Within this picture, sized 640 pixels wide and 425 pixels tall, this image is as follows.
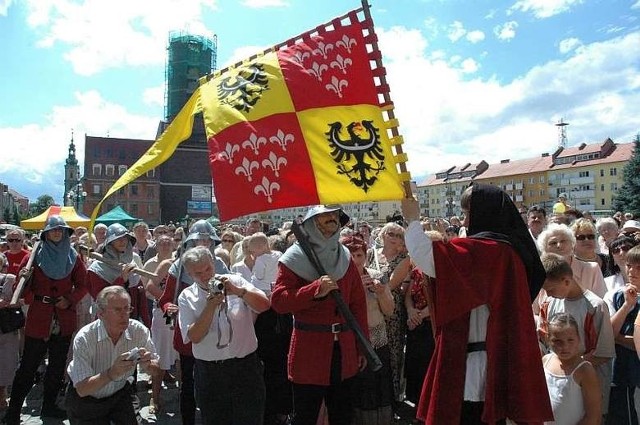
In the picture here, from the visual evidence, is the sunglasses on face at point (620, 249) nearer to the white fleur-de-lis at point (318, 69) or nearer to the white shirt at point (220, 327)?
the white fleur-de-lis at point (318, 69)

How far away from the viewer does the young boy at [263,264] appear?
6109mm

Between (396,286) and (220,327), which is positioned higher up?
(396,286)

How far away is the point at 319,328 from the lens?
387 cm

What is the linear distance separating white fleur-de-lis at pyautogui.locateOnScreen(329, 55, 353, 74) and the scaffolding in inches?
2681

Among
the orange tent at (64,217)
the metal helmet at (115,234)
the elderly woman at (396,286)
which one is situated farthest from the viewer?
the orange tent at (64,217)

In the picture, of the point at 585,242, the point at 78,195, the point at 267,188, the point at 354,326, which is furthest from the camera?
the point at 78,195

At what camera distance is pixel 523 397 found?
286cm

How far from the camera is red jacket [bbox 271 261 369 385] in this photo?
379 centimetres

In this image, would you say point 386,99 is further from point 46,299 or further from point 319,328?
point 46,299

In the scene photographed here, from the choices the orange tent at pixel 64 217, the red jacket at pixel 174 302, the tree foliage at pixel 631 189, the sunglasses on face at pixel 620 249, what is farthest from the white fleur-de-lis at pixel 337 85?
the tree foliage at pixel 631 189

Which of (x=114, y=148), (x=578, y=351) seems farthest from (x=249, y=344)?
(x=114, y=148)

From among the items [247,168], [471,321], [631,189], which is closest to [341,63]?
[247,168]

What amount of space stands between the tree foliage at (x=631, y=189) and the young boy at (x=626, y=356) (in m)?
47.8

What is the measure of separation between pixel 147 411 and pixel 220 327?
2.63 m
